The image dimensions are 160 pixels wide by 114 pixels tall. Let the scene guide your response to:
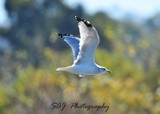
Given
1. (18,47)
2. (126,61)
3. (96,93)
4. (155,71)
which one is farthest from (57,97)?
(18,47)

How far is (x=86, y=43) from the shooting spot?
9203 millimetres

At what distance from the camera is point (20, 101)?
21.8 m

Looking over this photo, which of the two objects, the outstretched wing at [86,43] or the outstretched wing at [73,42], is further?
the outstretched wing at [73,42]

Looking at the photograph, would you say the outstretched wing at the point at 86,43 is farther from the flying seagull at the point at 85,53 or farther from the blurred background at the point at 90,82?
the blurred background at the point at 90,82

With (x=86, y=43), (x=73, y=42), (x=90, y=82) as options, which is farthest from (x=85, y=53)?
(x=90, y=82)

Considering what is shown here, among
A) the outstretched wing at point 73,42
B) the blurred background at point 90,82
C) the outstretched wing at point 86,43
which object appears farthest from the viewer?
the blurred background at point 90,82

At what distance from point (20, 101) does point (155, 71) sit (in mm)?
4449

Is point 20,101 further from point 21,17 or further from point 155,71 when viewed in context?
point 21,17

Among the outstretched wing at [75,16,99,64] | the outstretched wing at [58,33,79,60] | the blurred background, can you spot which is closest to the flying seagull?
the outstretched wing at [75,16,99,64]

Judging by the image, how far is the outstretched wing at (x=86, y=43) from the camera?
8.95 metres

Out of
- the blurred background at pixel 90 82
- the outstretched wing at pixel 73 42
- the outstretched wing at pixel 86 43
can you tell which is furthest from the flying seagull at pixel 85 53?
the blurred background at pixel 90 82

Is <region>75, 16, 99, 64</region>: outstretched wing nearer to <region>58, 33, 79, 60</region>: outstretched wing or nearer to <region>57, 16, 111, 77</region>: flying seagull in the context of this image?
<region>57, 16, 111, 77</region>: flying seagull

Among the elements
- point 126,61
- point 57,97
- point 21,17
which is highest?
point 21,17

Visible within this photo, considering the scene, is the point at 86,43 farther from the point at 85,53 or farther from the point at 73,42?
the point at 73,42
